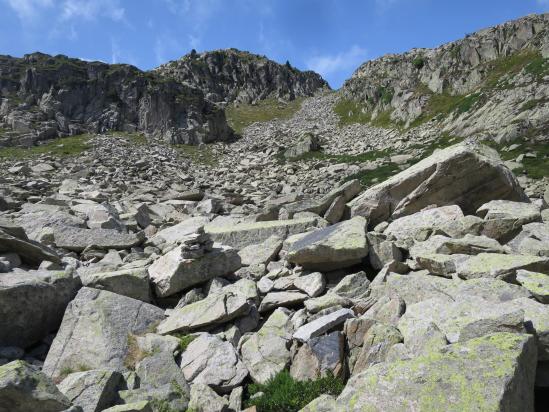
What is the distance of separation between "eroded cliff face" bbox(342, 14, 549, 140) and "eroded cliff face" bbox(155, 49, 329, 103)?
2555 inches

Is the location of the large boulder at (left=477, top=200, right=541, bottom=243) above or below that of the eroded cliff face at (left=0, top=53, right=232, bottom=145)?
below

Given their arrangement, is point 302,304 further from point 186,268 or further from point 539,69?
point 539,69

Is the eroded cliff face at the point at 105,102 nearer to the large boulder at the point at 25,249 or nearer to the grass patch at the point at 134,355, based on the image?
the large boulder at the point at 25,249

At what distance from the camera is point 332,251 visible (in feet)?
34.9

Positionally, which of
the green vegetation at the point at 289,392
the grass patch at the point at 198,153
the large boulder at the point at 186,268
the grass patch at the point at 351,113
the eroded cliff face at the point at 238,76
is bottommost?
the green vegetation at the point at 289,392

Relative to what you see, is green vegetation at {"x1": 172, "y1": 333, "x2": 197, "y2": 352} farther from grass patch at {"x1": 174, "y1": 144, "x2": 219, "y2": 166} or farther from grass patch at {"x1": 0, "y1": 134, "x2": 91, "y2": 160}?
grass patch at {"x1": 174, "y1": 144, "x2": 219, "y2": 166}

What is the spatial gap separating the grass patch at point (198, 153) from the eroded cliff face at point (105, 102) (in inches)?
135

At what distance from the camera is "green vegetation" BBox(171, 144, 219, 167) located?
56875mm

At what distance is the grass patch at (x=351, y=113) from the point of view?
87.8 meters

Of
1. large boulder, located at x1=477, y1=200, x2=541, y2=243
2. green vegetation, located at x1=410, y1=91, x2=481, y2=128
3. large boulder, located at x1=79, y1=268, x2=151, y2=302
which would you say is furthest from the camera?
green vegetation, located at x1=410, y1=91, x2=481, y2=128

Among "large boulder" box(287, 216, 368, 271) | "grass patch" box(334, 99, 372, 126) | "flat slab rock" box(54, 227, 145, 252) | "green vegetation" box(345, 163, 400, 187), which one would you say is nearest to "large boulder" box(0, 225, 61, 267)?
"flat slab rock" box(54, 227, 145, 252)

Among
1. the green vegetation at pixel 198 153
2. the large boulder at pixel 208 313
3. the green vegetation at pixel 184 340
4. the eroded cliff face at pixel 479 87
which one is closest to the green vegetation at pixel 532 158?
the eroded cliff face at pixel 479 87

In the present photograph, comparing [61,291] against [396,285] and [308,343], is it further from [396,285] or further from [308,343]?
[396,285]

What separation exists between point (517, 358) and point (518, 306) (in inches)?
70.7
